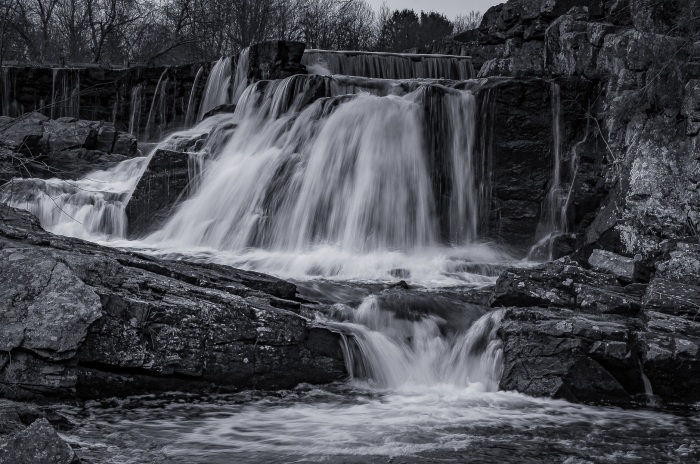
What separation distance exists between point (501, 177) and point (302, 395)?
8395 millimetres

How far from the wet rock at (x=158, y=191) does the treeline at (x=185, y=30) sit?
16774mm

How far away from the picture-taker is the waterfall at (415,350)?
283 inches

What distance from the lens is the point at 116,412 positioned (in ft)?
18.9

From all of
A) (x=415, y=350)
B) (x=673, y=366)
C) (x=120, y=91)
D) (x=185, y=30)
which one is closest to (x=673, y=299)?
(x=673, y=366)

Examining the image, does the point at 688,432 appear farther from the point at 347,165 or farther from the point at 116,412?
the point at 347,165

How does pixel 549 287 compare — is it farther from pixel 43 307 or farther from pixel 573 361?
pixel 43 307

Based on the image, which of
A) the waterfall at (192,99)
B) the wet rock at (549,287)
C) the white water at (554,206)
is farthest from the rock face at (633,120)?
the waterfall at (192,99)

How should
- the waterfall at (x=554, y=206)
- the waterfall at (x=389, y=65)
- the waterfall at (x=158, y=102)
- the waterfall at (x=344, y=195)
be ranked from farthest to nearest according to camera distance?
1. the waterfall at (x=158, y=102)
2. the waterfall at (x=389, y=65)
3. the waterfall at (x=554, y=206)
4. the waterfall at (x=344, y=195)

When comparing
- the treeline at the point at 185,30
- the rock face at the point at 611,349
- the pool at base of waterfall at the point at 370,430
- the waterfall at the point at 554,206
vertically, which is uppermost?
the treeline at the point at 185,30

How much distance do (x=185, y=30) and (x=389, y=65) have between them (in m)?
17.0

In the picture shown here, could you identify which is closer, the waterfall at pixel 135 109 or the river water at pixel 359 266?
the river water at pixel 359 266

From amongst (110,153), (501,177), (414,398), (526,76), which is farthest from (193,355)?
(110,153)

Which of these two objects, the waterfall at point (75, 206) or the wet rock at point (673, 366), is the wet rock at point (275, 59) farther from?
the wet rock at point (673, 366)

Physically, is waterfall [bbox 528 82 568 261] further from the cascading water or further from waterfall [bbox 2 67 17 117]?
waterfall [bbox 2 67 17 117]
